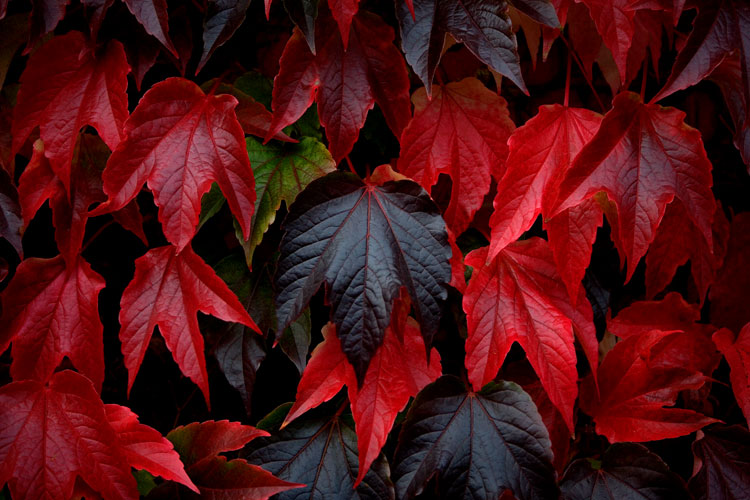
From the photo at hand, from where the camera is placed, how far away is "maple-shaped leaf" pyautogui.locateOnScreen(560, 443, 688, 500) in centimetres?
77

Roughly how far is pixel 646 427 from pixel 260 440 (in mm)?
544

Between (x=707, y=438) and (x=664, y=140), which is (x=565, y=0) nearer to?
(x=664, y=140)

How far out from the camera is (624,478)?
2.57 feet

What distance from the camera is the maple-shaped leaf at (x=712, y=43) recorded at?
2.27ft

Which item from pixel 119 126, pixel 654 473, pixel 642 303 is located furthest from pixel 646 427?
pixel 119 126

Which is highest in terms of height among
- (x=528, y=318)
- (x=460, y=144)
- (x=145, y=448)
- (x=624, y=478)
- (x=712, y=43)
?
(x=712, y=43)

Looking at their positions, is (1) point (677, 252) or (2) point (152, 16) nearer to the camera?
(2) point (152, 16)

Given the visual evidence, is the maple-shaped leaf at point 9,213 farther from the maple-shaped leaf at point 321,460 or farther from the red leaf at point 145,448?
the maple-shaped leaf at point 321,460

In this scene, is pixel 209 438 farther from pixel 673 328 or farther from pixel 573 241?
pixel 673 328

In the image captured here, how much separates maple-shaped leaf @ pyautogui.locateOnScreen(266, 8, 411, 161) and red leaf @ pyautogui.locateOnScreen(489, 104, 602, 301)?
0.54ft

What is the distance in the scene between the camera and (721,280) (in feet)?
3.09

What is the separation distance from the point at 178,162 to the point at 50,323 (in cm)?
31

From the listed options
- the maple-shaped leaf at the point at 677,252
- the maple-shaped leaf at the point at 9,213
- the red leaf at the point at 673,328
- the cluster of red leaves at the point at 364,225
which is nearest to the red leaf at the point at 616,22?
the cluster of red leaves at the point at 364,225

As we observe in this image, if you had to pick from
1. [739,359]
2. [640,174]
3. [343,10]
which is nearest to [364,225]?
[343,10]
